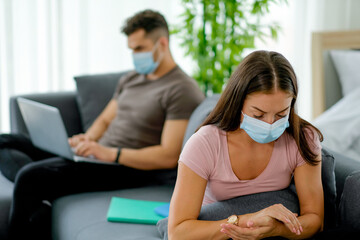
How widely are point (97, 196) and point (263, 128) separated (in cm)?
95

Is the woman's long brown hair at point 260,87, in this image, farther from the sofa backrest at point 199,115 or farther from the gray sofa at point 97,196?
the sofa backrest at point 199,115

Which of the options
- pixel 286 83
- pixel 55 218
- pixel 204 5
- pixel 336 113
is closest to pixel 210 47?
pixel 204 5

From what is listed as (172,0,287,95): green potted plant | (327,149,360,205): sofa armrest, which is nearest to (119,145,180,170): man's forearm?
(327,149,360,205): sofa armrest

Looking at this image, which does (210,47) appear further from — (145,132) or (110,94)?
(145,132)

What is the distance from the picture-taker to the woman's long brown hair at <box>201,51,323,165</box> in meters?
1.36

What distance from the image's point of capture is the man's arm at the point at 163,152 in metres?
2.09

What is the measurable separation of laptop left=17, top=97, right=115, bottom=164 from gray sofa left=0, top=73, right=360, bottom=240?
195mm

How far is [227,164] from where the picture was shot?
1.45 meters

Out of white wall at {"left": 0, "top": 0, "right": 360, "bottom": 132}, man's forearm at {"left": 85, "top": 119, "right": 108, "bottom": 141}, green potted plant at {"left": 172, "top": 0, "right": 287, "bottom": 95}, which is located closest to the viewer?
man's forearm at {"left": 85, "top": 119, "right": 108, "bottom": 141}

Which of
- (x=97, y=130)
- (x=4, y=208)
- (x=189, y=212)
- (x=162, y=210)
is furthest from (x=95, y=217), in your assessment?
(x=97, y=130)

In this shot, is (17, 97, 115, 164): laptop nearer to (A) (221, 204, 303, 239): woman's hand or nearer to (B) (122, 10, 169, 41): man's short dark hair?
(B) (122, 10, 169, 41): man's short dark hair

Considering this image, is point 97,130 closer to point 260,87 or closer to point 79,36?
point 79,36

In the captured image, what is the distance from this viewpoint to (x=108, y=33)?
344 centimetres

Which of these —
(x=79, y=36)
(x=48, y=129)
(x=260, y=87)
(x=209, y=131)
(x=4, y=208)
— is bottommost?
(x=4, y=208)
